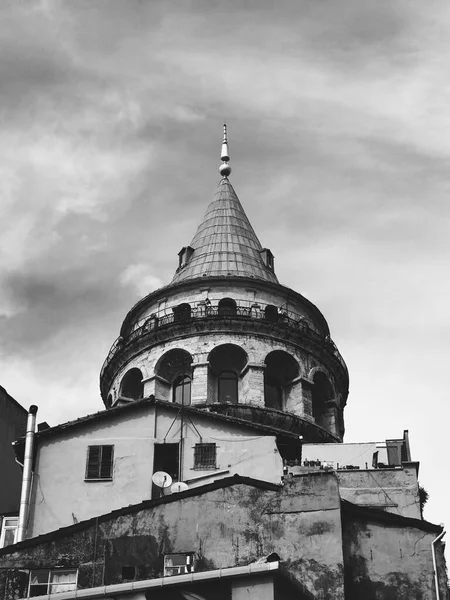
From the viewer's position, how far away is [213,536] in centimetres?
2423

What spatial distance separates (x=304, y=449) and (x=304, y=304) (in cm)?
1543

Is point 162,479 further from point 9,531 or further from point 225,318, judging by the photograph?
point 225,318

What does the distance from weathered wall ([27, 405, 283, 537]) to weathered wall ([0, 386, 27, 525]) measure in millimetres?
4566

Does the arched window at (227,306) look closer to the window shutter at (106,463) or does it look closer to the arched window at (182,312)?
the arched window at (182,312)

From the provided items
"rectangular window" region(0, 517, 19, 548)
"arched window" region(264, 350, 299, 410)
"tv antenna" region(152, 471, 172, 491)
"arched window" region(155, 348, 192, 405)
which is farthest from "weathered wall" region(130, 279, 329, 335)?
"tv antenna" region(152, 471, 172, 491)

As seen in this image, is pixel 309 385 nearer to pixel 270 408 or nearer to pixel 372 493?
pixel 270 408

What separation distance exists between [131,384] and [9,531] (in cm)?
1720

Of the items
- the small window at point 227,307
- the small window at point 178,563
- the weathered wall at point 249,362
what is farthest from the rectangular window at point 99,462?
the small window at point 227,307

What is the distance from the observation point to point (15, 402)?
126 ft

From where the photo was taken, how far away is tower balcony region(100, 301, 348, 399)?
45.6 m

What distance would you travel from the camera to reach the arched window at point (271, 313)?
46562 millimetres

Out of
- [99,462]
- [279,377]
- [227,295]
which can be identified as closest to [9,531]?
[99,462]

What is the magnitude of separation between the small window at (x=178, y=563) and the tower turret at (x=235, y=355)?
18328 millimetres

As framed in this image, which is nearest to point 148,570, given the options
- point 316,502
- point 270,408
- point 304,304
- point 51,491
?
point 316,502
